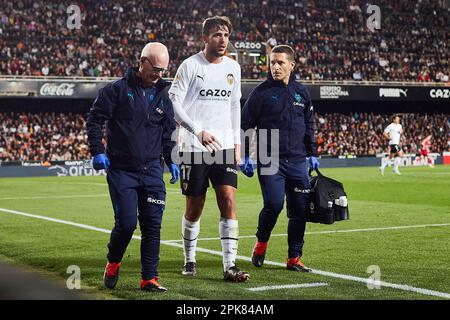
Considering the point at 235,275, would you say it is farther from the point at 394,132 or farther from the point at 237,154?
the point at 394,132

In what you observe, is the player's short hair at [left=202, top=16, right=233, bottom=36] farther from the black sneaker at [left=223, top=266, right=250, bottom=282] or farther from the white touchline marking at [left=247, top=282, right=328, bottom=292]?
the white touchline marking at [left=247, top=282, right=328, bottom=292]

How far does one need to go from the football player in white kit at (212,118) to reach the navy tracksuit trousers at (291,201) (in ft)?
2.01

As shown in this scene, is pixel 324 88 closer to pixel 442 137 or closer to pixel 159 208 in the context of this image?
pixel 442 137

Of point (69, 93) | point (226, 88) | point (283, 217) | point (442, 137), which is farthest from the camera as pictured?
point (442, 137)

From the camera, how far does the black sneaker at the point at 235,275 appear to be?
234 inches

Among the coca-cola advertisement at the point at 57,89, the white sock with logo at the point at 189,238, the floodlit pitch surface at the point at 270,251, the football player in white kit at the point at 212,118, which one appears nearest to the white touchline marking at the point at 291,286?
the floodlit pitch surface at the point at 270,251

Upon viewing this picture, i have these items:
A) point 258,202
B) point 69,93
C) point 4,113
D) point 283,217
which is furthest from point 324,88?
point 283,217

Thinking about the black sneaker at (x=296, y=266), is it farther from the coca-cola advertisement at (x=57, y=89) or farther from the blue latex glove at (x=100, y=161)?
the coca-cola advertisement at (x=57, y=89)

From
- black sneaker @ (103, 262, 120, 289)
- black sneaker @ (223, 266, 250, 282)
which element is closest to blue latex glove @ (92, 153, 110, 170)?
black sneaker @ (103, 262, 120, 289)

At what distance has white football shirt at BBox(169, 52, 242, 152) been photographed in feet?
20.2

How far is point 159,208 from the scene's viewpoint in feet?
18.7

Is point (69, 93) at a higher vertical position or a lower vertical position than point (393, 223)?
higher
